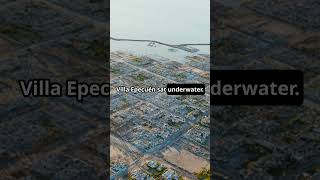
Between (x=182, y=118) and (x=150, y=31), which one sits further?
(x=150, y=31)

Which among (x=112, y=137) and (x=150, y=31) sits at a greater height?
(x=150, y=31)

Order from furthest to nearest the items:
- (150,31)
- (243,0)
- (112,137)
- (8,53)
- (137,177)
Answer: (243,0) < (150,31) < (8,53) < (112,137) < (137,177)

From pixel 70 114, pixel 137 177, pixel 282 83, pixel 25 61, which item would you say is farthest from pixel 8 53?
pixel 282 83

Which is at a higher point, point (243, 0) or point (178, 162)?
point (243, 0)

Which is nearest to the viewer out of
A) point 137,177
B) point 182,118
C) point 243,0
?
point 137,177

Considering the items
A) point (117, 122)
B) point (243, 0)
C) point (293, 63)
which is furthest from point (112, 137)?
point (243, 0)

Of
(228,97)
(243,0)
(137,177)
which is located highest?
(243,0)

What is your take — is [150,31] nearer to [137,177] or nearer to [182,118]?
[182,118]

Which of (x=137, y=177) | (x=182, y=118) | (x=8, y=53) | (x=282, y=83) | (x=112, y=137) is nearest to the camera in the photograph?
(x=137, y=177)

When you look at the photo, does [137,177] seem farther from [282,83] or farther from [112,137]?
[282,83]
